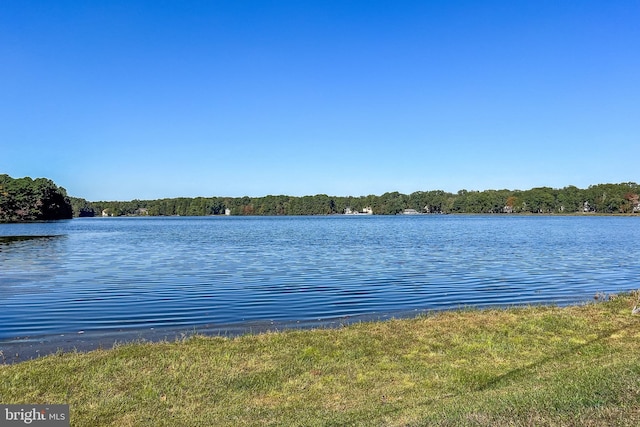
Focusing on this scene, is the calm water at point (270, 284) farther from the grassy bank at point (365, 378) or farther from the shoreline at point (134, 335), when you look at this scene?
the grassy bank at point (365, 378)

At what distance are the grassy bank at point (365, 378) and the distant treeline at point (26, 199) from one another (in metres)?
153

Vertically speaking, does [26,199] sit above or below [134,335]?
above

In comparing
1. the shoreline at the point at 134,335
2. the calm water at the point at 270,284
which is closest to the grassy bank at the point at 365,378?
the shoreline at the point at 134,335

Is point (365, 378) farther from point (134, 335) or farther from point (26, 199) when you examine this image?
point (26, 199)

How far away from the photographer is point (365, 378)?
378 inches

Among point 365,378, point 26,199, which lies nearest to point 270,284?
point 365,378

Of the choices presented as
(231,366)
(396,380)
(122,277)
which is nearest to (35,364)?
(231,366)

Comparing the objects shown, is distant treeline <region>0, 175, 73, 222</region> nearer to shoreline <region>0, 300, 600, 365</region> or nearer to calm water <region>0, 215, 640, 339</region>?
calm water <region>0, 215, 640, 339</region>

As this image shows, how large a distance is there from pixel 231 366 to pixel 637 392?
6.82 meters

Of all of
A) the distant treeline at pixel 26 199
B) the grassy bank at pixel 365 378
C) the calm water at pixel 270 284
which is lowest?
the calm water at pixel 270 284

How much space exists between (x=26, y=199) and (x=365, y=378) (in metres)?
160

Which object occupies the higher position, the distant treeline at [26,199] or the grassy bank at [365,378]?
the distant treeline at [26,199]

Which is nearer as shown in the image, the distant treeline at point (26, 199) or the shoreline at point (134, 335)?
the shoreline at point (134, 335)

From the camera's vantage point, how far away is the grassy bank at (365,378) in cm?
733
